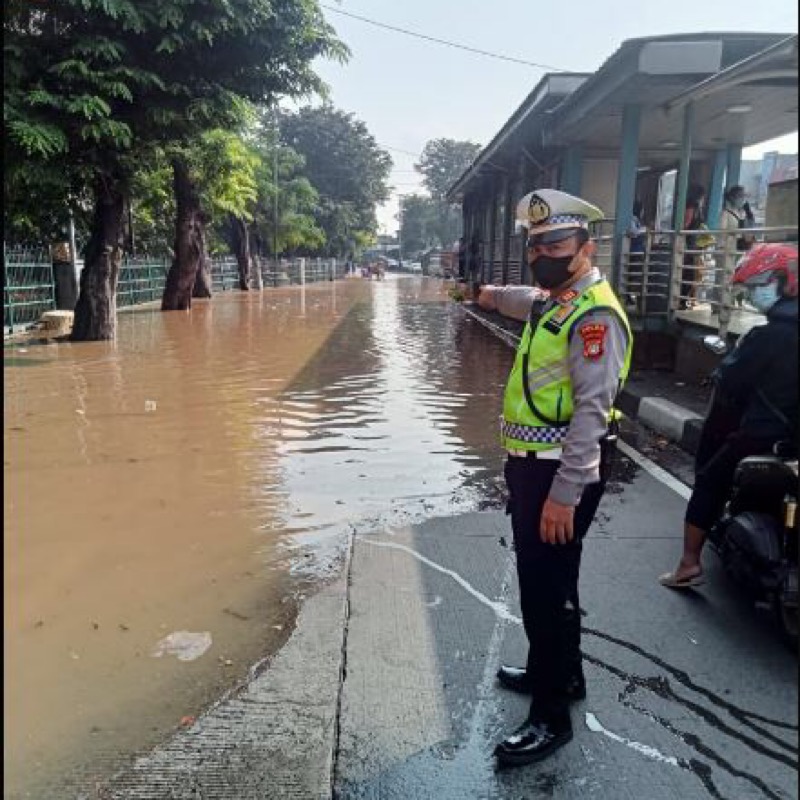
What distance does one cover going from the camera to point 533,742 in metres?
2.45

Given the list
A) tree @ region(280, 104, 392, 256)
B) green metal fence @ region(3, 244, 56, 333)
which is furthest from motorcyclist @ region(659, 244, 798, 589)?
tree @ region(280, 104, 392, 256)

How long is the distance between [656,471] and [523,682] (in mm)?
3402

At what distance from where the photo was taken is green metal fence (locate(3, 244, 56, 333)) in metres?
15.2

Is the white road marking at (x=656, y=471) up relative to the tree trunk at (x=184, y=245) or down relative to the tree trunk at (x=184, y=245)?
down

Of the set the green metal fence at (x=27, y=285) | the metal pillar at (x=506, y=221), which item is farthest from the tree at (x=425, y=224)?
the green metal fence at (x=27, y=285)

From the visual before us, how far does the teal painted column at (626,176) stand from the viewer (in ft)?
35.2

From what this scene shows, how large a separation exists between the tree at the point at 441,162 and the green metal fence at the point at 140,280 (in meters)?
79.0

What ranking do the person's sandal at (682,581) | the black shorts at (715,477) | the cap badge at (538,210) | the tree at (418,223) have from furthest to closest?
the tree at (418,223) < the person's sandal at (682,581) < the black shorts at (715,477) < the cap badge at (538,210)

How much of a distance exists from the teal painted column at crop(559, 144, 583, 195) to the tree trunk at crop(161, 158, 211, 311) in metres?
11.1

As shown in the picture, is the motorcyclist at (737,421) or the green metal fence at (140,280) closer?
the motorcyclist at (737,421)

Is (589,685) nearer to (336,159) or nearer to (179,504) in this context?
(179,504)

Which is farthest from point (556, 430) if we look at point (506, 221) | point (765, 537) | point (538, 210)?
point (506, 221)

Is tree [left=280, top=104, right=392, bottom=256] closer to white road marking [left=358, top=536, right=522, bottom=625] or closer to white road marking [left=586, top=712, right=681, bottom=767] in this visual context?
white road marking [left=358, top=536, right=522, bottom=625]

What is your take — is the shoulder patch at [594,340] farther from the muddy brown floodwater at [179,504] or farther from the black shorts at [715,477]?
the muddy brown floodwater at [179,504]
